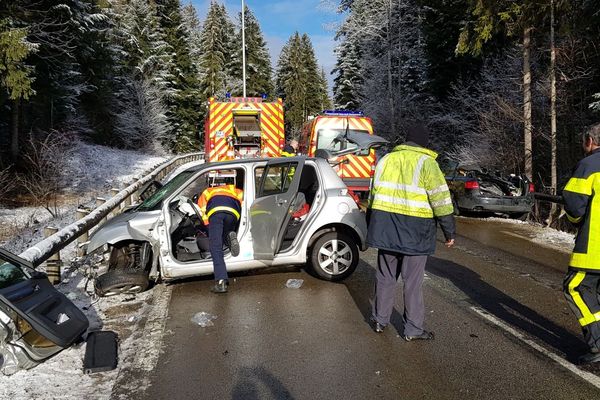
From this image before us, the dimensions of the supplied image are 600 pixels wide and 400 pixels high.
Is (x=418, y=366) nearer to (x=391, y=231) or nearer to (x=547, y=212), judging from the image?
(x=391, y=231)

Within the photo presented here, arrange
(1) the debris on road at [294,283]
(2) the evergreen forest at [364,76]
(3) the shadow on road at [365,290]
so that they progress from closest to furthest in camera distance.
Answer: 1. (3) the shadow on road at [365,290]
2. (1) the debris on road at [294,283]
3. (2) the evergreen forest at [364,76]

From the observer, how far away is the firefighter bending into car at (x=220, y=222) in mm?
5984

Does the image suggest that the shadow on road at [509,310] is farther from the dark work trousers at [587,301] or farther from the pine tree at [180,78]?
the pine tree at [180,78]

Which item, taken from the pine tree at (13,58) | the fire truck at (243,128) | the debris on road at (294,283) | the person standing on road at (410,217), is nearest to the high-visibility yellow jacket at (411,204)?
the person standing on road at (410,217)

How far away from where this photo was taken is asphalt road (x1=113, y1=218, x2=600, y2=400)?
368 centimetres

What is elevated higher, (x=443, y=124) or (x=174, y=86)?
(x=174, y=86)

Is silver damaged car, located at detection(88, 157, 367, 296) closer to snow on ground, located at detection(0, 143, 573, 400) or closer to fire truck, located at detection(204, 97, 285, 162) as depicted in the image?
snow on ground, located at detection(0, 143, 573, 400)

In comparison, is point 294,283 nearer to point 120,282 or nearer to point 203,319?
point 203,319

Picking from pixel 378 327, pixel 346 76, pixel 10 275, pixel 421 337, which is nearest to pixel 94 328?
pixel 10 275

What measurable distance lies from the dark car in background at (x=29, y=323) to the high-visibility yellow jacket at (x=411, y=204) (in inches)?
107

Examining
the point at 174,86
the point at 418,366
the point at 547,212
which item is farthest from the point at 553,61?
the point at 174,86

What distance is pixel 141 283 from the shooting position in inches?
232

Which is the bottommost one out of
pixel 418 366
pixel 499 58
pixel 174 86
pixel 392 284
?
pixel 418 366

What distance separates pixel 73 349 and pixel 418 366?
9.78 feet
